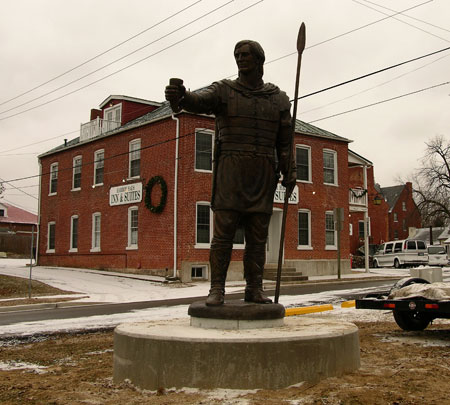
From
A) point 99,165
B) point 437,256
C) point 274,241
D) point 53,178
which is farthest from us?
point 437,256

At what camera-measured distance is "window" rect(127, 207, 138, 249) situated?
1000 inches

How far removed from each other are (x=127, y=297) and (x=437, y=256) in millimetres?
25060

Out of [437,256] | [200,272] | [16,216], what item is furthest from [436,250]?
[16,216]

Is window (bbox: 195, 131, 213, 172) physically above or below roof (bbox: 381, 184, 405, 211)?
below

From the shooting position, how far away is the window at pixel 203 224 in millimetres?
23312

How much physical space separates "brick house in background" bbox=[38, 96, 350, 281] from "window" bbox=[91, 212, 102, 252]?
0.05 m

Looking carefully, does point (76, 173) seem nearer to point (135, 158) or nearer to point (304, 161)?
point (135, 158)

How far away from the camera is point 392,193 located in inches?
2667

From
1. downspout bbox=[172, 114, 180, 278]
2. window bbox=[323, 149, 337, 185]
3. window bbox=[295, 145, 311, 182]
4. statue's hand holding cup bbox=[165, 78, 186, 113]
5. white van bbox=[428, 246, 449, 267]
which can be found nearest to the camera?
statue's hand holding cup bbox=[165, 78, 186, 113]

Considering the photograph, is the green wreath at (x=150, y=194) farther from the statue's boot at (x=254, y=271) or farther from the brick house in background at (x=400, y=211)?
the brick house in background at (x=400, y=211)

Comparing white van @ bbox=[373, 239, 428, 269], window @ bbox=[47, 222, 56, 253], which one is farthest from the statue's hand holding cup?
white van @ bbox=[373, 239, 428, 269]

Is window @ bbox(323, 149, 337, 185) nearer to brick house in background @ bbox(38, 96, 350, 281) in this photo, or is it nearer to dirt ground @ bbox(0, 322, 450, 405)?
brick house in background @ bbox(38, 96, 350, 281)

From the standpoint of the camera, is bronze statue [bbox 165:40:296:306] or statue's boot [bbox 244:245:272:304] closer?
bronze statue [bbox 165:40:296:306]

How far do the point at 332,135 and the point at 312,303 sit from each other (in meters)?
16.9
